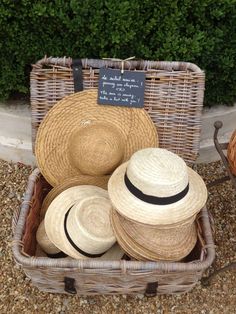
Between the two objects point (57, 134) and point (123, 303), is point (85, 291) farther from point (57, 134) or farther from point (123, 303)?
point (57, 134)

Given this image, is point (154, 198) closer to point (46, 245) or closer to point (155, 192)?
point (155, 192)

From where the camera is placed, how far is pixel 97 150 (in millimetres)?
2395

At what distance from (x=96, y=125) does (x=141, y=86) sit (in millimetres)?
331

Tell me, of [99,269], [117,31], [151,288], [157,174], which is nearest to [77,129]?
[117,31]

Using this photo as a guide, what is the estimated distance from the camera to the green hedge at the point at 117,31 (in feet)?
8.36

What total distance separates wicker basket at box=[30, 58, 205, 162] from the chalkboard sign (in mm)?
45

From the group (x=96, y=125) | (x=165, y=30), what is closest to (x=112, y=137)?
(x=96, y=125)

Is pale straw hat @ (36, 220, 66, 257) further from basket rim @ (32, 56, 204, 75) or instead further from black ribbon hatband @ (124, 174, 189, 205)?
basket rim @ (32, 56, 204, 75)

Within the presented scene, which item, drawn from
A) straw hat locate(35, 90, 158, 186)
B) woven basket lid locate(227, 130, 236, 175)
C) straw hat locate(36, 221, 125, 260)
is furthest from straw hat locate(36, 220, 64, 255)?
woven basket lid locate(227, 130, 236, 175)

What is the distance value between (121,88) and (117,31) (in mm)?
321

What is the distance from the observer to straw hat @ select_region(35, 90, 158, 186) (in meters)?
2.62

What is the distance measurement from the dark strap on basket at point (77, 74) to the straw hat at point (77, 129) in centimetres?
4

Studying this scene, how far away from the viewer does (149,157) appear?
7.01 ft

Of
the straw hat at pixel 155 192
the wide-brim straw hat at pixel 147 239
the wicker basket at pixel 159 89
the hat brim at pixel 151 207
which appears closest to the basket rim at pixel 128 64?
the wicker basket at pixel 159 89
